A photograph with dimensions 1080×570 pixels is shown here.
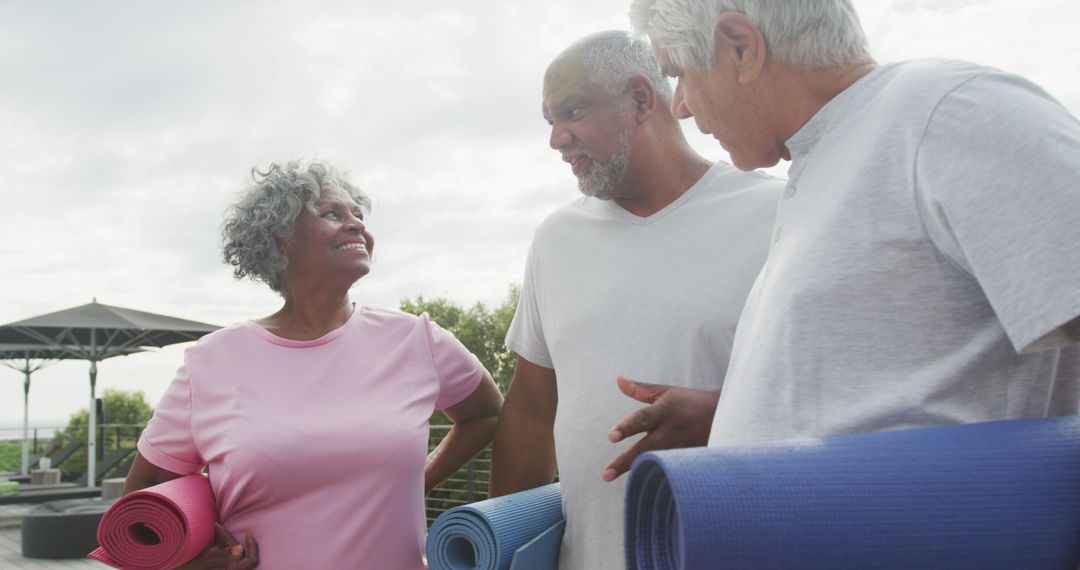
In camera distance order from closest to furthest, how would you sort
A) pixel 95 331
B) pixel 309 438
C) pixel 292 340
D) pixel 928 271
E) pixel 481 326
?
pixel 928 271 → pixel 309 438 → pixel 292 340 → pixel 95 331 → pixel 481 326

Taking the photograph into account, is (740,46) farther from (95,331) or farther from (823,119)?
(95,331)

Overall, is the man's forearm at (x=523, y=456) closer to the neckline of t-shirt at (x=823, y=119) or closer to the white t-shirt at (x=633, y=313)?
the white t-shirt at (x=633, y=313)

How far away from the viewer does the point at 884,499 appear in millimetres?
818

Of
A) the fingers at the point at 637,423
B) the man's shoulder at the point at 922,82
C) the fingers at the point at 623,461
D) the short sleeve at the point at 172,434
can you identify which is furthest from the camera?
the short sleeve at the point at 172,434

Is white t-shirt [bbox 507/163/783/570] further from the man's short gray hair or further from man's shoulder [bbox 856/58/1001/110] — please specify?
man's shoulder [bbox 856/58/1001/110]

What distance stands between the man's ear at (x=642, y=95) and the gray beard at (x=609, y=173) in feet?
0.20

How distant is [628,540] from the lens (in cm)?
97

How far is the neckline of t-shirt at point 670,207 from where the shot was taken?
77.7 inches

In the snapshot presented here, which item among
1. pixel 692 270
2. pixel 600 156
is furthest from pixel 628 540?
pixel 600 156

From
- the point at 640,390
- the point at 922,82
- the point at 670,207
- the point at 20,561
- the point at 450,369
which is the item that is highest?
the point at 922,82

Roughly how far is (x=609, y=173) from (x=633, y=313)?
35cm

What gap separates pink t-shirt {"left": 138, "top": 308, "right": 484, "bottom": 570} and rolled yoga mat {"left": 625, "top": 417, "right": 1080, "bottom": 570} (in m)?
1.35

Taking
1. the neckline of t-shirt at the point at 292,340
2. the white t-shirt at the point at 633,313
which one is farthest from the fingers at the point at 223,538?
the white t-shirt at the point at 633,313

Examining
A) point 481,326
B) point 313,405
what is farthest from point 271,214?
point 481,326
